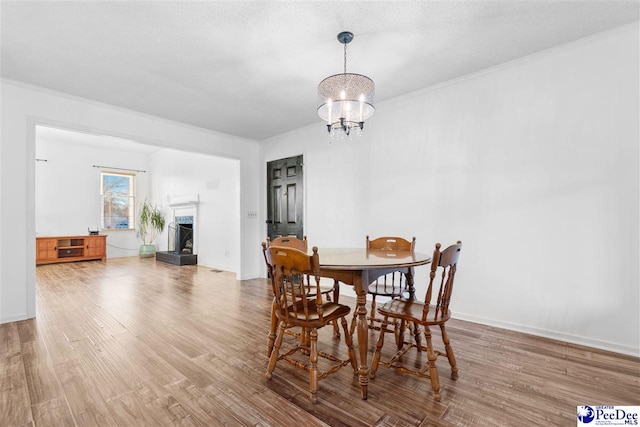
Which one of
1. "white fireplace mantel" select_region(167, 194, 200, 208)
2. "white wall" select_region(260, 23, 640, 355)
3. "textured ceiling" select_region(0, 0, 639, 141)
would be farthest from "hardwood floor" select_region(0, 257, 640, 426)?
"white fireplace mantel" select_region(167, 194, 200, 208)

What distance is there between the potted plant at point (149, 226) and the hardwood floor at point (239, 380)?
5655 millimetres

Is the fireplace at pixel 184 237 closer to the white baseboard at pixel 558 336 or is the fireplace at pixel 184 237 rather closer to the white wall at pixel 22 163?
the white wall at pixel 22 163

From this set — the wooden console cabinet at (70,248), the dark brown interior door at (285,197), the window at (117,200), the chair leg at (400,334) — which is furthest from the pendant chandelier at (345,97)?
the window at (117,200)

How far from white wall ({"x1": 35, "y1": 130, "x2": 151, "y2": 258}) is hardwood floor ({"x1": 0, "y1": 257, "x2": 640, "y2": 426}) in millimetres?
5677

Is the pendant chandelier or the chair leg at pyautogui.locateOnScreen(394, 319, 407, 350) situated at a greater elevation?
the pendant chandelier

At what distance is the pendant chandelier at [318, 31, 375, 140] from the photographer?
8.04 feet

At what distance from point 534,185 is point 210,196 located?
20.6 feet

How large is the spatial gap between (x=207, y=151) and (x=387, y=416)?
474cm

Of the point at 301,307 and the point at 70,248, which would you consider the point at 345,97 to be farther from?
the point at 70,248

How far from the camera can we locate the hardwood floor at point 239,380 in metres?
1.67

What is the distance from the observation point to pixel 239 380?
6.68ft

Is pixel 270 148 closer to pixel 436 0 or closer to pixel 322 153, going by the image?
pixel 322 153

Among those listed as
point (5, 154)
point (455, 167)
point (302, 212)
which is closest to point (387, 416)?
point (455, 167)

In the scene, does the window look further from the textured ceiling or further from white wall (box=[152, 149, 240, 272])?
the textured ceiling
